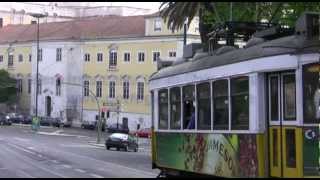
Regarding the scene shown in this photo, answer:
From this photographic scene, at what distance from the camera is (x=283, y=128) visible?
1153 centimetres

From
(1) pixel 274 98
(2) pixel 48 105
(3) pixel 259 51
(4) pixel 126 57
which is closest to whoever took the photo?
(1) pixel 274 98

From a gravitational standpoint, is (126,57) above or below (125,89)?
above

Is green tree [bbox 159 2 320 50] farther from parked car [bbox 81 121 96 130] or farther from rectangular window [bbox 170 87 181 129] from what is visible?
parked car [bbox 81 121 96 130]

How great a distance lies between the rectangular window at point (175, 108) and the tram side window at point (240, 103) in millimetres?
2893

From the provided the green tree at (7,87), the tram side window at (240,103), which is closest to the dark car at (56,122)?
the green tree at (7,87)

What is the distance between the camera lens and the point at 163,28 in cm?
8194

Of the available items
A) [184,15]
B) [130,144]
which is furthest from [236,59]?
[130,144]

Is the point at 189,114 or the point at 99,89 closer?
the point at 189,114

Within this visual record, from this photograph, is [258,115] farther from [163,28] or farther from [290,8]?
[163,28]

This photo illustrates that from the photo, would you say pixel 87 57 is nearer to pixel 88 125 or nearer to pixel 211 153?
pixel 88 125

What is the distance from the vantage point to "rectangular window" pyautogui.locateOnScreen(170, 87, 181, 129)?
15.8 m

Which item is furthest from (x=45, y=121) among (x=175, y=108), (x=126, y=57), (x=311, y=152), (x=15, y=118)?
(x=311, y=152)

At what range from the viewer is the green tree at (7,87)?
9944 centimetres

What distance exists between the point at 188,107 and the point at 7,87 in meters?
86.9
